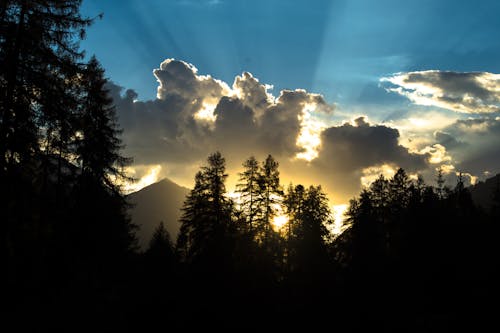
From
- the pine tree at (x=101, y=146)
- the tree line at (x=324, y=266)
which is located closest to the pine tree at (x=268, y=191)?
the tree line at (x=324, y=266)

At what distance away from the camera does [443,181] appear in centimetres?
6556

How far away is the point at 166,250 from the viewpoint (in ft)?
118

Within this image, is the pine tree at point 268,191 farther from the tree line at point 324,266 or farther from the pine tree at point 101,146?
the pine tree at point 101,146

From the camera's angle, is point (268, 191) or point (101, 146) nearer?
point (101, 146)

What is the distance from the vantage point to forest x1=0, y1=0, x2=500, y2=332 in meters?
13.3

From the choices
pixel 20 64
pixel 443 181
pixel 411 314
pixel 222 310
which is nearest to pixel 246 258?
pixel 222 310

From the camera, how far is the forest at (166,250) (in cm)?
1327

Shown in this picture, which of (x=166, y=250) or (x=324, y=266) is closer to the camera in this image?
(x=324, y=266)

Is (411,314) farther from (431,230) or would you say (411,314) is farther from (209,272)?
(209,272)

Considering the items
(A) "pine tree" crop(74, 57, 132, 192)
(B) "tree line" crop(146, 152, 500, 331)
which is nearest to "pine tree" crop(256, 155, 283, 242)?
(B) "tree line" crop(146, 152, 500, 331)

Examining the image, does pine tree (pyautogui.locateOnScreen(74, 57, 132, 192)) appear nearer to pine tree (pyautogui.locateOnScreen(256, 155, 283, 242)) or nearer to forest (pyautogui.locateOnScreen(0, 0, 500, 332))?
forest (pyautogui.locateOnScreen(0, 0, 500, 332))

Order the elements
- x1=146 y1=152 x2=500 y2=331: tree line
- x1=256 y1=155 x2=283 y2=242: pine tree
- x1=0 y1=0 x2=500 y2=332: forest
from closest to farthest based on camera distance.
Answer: x1=0 y1=0 x2=500 y2=332: forest < x1=146 y1=152 x2=500 y2=331: tree line < x1=256 y1=155 x2=283 y2=242: pine tree

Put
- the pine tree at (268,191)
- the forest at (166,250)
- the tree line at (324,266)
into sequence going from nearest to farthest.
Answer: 1. the forest at (166,250)
2. the tree line at (324,266)
3. the pine tree at (268,191)

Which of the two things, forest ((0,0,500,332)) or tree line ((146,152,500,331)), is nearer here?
forest ((0,0,500,332))
